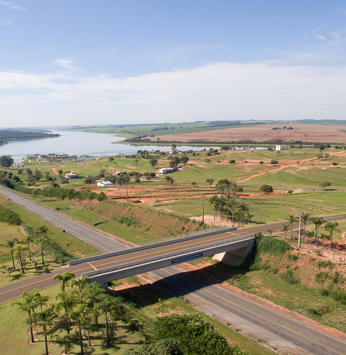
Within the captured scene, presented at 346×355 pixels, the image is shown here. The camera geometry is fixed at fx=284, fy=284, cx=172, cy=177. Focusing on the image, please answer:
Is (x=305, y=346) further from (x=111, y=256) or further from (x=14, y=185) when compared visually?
(x=14, y=185)

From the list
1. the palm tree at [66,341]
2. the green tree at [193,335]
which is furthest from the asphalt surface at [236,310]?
the palm tree at [66,341]

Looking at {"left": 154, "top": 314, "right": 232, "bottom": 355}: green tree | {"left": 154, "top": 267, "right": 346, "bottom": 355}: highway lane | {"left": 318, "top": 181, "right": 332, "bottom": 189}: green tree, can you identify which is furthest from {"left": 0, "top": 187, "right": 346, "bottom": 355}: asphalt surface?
{"left": 318, "top": 181, "right": 332, "bottom": 189}: green tree

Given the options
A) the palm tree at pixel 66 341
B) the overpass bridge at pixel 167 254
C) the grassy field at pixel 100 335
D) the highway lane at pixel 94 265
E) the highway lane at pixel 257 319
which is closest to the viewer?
the palm tree at pixel 66 341

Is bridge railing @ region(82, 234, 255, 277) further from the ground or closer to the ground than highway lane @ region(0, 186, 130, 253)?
further from the ground

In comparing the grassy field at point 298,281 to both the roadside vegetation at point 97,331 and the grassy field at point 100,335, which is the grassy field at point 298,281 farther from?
the roadside vegetation at point 97,331

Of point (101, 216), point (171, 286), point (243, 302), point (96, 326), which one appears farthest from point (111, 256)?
point (101, 216)

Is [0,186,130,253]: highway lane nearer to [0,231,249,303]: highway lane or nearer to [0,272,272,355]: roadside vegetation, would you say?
[0,231,249,303]: highway lane

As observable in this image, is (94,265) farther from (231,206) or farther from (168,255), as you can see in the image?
(231,206)

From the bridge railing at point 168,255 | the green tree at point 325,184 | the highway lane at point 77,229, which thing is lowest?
the highway lane at point 77,229
